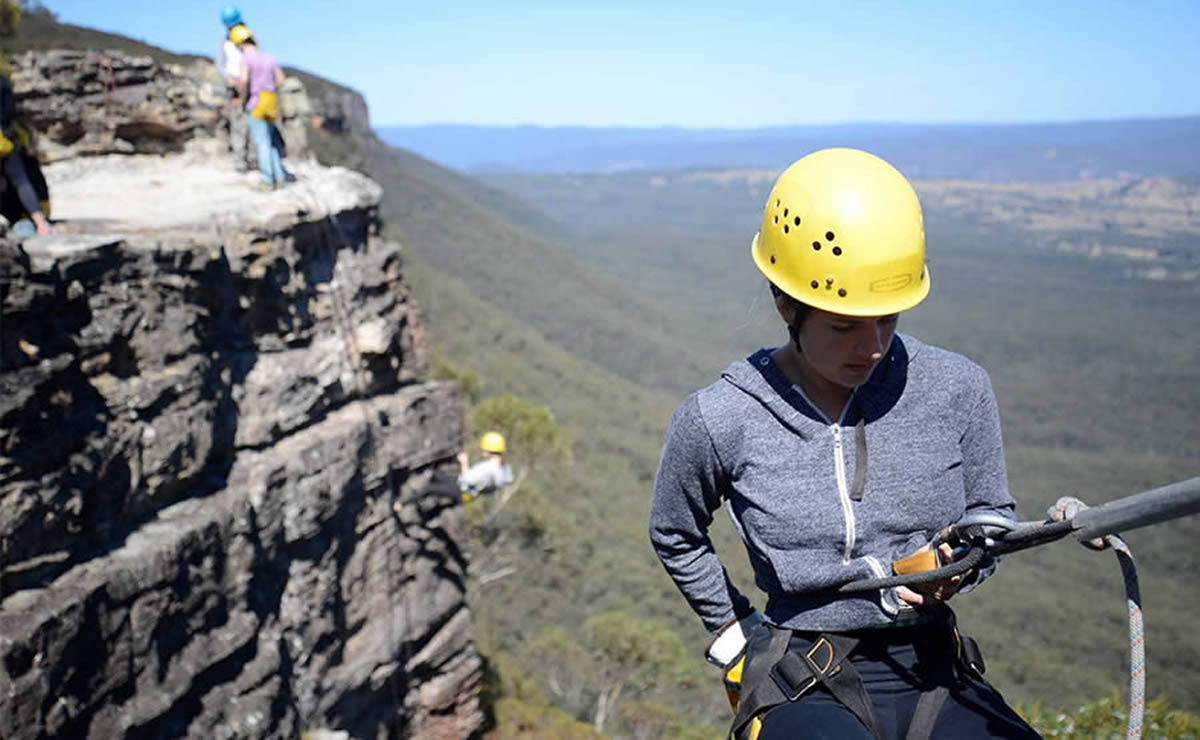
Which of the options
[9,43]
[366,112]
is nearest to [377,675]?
[9,43]

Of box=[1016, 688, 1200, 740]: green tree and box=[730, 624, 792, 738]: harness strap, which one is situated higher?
box=[730, 624, 792, 738]: harness strap

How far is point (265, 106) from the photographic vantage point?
34.0 ft

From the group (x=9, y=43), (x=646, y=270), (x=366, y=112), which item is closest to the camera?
(x=9, y=43)

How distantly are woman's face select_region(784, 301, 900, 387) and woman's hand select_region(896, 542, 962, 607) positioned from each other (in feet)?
1.61

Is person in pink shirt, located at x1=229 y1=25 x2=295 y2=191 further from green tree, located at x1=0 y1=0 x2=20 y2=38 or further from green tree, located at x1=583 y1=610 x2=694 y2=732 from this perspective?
green tree, located at x1=583 y1=610 x2=694 y2=732

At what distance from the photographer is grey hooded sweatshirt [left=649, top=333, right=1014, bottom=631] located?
7.74 feet

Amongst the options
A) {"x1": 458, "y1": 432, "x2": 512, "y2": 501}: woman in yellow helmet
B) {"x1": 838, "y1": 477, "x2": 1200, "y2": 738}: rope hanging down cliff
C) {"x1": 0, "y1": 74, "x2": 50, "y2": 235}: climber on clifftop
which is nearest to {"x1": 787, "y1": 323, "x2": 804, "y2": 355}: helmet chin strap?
{"x1": 838, "y1": 477, "x2": 1200, "y2": 738}: rope hanging down cliff

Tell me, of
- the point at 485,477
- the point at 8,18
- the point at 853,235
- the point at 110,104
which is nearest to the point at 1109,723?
the point at 853,235

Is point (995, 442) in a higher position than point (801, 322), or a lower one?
lower

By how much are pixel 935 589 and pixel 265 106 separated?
1014 centimetres

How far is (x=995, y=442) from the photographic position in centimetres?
242

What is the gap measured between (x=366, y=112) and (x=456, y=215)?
85.5 ft

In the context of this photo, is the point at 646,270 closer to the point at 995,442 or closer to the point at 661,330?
the point at 661,330

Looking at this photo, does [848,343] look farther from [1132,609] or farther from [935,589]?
[1132,609]
